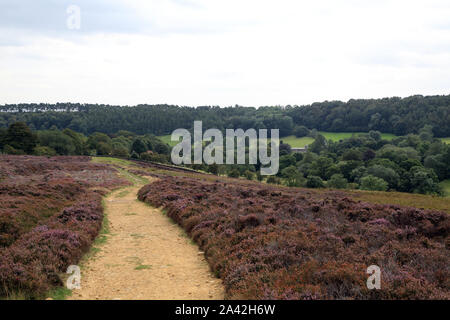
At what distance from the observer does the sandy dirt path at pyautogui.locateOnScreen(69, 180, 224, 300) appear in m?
9.09

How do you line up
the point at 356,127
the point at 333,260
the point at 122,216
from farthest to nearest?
1. the point at 356,127
2. the point at 122,216
3. the point at 333,260

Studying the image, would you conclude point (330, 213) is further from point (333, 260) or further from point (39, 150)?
point (39, 150)

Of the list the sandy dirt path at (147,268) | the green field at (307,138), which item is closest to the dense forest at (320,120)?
the green field at (307,138)

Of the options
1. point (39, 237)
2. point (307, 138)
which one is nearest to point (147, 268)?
point (39, 237)

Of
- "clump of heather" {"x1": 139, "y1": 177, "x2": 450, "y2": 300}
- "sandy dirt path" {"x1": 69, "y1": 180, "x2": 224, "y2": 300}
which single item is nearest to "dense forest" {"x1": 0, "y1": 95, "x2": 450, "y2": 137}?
"clump of heather" {"x1": 139, "y1": 177, "x2": 450, "y2": 300}

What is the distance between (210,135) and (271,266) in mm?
135948

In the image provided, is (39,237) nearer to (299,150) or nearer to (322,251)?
(322,251)

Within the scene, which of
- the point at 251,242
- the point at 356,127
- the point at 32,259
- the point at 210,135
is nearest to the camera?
the point at 32,259

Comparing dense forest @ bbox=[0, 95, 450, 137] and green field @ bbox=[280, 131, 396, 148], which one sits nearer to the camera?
dense forest @ bbox=[0, 95, 450, 137]

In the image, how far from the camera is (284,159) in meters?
115

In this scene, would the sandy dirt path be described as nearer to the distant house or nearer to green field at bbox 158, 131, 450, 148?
the distant house

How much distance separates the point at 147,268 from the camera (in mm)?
11258

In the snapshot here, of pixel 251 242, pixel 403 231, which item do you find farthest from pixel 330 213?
pixel 251 242

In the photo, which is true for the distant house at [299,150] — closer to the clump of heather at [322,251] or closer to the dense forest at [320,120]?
the dense forest at [320,120]
